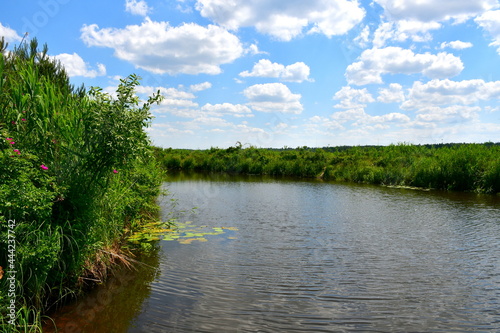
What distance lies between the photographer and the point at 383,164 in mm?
35125

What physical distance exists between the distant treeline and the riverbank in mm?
17916

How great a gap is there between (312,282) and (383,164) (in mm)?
29920

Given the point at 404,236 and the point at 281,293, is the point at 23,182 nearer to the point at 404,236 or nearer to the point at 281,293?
the point at 281,293

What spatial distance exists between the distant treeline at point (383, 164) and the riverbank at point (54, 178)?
705 inches

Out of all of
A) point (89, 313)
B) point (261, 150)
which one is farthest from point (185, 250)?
point (261, 150)

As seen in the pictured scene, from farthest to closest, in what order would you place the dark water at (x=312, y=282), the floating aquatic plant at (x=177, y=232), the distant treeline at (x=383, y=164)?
the distant treeline at (x=383, y=164)
the floating aquatic plant at (x=177, y=232)
the dark water at (x=312, y=282)

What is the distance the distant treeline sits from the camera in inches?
1006

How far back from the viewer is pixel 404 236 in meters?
11.8

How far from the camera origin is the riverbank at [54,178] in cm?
473

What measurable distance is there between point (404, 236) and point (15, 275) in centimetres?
1089

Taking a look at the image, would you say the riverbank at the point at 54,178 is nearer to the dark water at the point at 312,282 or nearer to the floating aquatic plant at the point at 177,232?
the dark water at the point at 312,282

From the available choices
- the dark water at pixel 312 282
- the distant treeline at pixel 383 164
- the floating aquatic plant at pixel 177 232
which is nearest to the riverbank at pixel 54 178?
the dark water at pixel 312 282

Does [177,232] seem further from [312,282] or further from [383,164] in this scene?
[383,164]

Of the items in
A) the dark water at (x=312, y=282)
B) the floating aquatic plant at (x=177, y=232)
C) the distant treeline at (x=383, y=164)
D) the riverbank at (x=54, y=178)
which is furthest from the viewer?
the distant treeline at (x=383, y=164)
